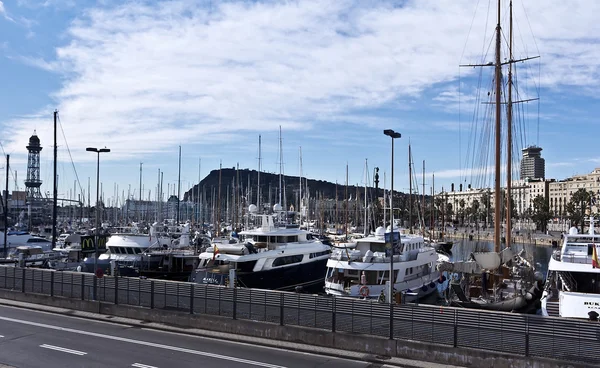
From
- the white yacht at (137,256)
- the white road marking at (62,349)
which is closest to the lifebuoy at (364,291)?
the white road marking at (62,349)

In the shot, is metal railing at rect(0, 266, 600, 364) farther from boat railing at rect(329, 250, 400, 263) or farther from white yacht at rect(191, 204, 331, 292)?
boat railing at rect(329, 250, 400, 263)

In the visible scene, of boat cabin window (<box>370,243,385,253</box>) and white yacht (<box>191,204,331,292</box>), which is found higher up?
boat cabin window (<box>370,243,385,253</box>)

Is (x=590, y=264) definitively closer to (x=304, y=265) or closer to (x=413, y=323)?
(x=413, y=323)

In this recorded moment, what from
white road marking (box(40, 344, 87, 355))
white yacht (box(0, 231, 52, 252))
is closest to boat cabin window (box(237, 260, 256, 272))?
white road marking (box(40, 344, 87, 355))

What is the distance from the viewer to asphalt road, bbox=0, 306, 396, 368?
1652 cm

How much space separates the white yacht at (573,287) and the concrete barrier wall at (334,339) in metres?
9.06

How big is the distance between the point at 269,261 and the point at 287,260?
84.1 inches

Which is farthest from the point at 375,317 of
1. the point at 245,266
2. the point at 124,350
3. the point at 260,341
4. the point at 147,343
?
the point at 245,266

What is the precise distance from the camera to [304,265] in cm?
4391

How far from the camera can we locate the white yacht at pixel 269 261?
38.9 m

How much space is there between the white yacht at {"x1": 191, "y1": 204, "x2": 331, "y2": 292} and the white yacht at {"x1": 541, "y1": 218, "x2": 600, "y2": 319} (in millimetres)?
16190

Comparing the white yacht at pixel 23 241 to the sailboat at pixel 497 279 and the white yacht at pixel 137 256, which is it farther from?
the sailboat at pixel 497 279

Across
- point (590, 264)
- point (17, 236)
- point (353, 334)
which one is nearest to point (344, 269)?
point (590, 264)

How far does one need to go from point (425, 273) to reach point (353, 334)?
81.8 feet
